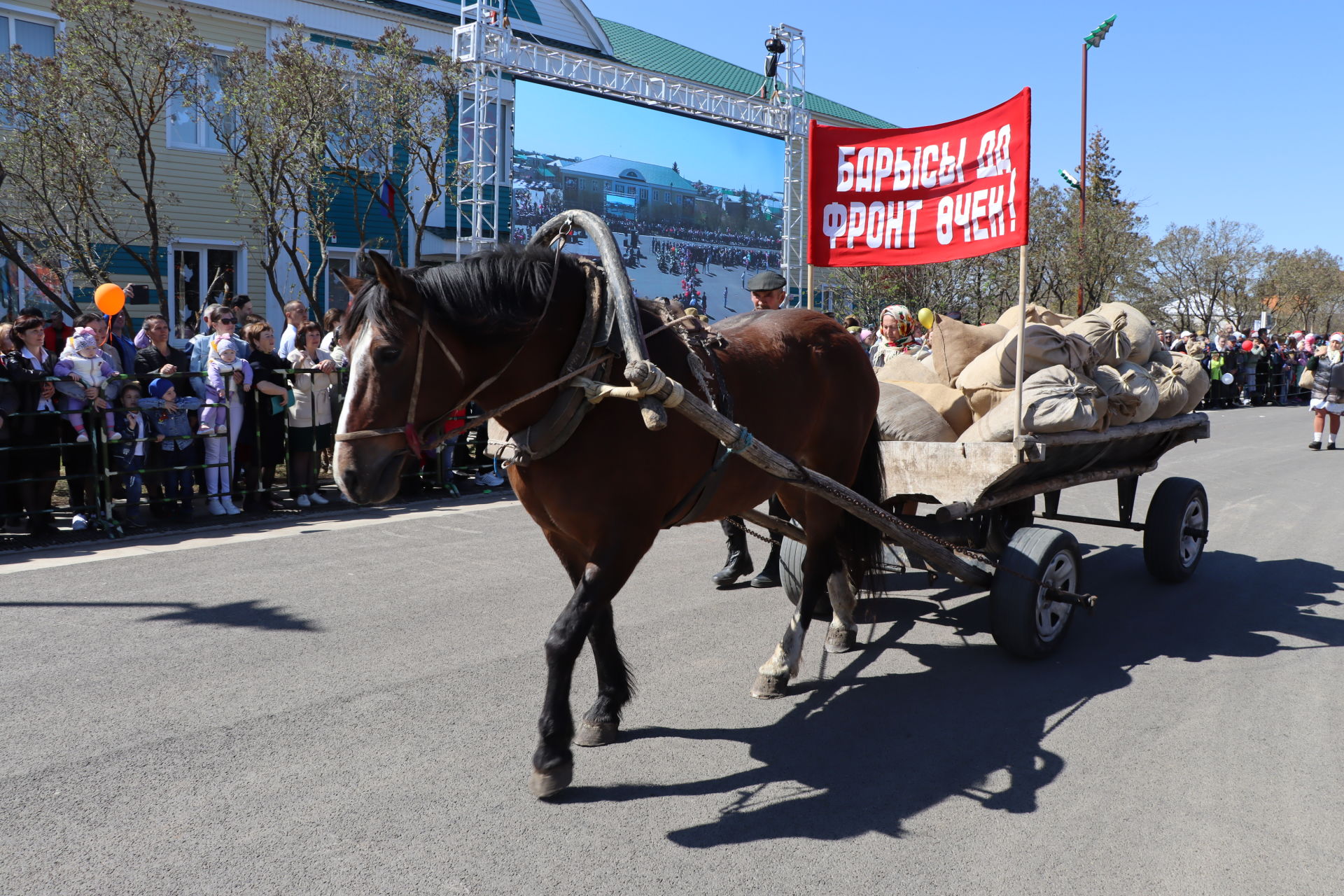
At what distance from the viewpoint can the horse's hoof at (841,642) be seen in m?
5.23

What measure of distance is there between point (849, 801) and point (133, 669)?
3.34 m

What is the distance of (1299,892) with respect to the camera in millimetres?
2920

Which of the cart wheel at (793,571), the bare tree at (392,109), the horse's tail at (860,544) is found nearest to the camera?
the horse's tail at (860,544)

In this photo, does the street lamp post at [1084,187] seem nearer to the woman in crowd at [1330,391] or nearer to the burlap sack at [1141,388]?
the woman in crowd at [1330,391]

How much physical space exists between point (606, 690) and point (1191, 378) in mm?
4654

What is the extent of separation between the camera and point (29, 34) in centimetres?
1672

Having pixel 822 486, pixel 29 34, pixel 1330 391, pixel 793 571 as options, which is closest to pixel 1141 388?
pixel 793 571

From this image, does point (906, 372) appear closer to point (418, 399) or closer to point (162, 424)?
point (418, 399)

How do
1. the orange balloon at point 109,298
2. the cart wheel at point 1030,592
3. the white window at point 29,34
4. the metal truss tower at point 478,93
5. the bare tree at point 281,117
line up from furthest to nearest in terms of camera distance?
the metal truss tower at point 478,93 < the white window at point 29,34 < the bare tree at point 281,117 < the orange balloon at point 109,298 < the cart wheel at point 1030,592

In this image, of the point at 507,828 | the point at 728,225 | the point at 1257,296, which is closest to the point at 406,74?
the point at 728,225

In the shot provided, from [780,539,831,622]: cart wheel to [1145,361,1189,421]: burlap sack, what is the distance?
96.6 inches

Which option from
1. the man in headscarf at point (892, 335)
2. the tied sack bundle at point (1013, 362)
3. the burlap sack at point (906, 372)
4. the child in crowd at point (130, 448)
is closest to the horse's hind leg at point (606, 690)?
the tied sack bundle at point (1013, 362)

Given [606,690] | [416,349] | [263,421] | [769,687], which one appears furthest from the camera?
[263,421]

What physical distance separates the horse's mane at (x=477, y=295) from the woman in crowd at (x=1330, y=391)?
15.1 meters
